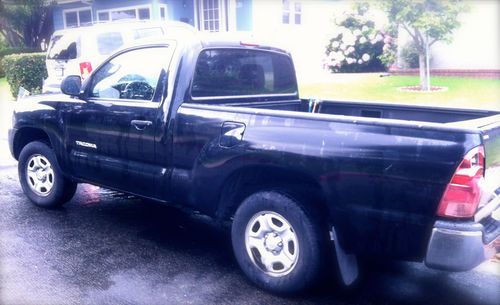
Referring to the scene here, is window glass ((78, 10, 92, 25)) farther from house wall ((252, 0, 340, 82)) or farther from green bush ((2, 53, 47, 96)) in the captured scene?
house wall ((252, 0, 340, 82))

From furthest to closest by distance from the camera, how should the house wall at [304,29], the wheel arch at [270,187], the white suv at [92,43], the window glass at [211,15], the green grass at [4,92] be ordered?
the window glass at [211,15] → the house wall at [304,29] → the green grass at [4,92] → the white suv at [92,43] → the wheel arch at [270,187]

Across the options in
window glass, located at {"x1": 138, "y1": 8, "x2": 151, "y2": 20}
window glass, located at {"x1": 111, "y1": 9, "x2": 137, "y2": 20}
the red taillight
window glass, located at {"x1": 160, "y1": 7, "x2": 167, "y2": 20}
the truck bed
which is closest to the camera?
the truck bed

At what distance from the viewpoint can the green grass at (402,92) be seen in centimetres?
1059

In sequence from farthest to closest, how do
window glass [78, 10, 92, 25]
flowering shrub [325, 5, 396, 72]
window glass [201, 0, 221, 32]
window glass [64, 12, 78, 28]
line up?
window glass [64, 12, 78, 28] < window glass [78, 10, 92, 25] < window glass [201, 0, 221, 32] < flowering shrub [325, 5, 396, 72]

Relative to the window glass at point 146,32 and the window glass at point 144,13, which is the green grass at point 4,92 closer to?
the window glass at point 144,13

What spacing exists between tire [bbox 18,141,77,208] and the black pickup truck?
0.02 metres

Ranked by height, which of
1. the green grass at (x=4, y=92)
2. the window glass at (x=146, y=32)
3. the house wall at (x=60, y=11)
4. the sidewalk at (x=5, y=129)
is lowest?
the sidewalk at (x=5, y=129)

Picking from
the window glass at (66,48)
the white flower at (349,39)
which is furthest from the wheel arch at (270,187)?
the white flower at (349,39)

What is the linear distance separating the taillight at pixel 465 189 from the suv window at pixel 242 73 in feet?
7.11

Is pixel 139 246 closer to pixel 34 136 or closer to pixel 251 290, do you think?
pixel 251 290

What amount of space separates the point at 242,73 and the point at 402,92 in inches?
326

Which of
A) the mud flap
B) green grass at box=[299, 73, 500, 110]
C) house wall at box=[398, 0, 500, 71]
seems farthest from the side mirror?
house wall at box=[398, 0, 500, 71]

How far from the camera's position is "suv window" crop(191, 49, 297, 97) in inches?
168

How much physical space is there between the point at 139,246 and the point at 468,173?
2796mm
